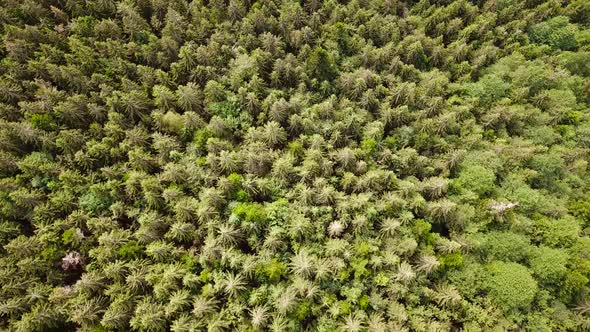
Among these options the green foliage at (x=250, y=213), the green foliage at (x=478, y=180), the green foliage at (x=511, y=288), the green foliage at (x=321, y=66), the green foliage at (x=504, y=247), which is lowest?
the green foliage at (x=511, y=288)

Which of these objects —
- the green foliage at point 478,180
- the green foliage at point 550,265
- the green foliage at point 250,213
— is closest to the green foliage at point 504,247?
the green foliage at point 550,265

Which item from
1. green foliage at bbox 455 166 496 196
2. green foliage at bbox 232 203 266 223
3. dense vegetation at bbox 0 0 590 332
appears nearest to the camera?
dense vegetation at bbox 0 0 590 332

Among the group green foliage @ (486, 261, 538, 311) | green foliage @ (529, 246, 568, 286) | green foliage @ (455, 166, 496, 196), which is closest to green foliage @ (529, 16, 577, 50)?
green foliage @ (455, 166, 496, 196)

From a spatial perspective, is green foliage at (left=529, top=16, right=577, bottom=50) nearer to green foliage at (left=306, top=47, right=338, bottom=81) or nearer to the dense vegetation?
the dense vegetation

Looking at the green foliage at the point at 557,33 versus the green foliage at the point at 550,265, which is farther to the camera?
the green foliage at the point at 557,33

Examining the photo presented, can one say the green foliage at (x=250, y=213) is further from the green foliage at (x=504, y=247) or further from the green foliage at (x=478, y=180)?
the green foliage at (x=504, y=247)

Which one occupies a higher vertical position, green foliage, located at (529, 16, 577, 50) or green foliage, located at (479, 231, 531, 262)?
green foliage, located at (529, 16, 577, 50)

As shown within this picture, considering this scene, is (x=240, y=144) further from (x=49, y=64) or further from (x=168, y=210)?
(x=49, y=64)

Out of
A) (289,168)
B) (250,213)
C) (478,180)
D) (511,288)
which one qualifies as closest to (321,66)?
(289,168)
